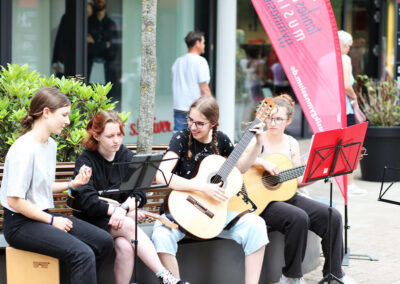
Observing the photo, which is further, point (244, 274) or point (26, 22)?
point (26, 22)

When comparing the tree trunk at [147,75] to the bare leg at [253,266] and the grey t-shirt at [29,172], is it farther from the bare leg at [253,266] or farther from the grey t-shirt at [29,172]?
the grey t-shirt at [29,172]

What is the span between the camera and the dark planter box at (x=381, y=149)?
9773mm

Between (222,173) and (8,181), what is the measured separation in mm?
1439

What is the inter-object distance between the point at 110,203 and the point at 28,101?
1.25 m

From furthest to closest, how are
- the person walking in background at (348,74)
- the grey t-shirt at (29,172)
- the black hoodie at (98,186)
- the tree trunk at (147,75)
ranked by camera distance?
1. the person walking in background at (348,74)
2. the tree trunk at (147,75)
3. the black hoodie at (98,186)
4. the grey t-shirt at (29,172)

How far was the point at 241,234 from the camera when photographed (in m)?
4.83

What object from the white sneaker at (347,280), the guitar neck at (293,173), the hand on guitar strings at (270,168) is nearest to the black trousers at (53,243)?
the hand on guitar strings at (270,168)

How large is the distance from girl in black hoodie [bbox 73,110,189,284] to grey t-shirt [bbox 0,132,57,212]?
0.75ft

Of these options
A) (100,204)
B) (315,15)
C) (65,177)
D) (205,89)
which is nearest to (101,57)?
(205,89)

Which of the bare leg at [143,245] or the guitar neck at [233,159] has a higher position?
the guitar neck at [233,159]

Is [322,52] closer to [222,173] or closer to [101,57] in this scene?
[222,173]

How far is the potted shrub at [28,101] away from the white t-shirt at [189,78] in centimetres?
352

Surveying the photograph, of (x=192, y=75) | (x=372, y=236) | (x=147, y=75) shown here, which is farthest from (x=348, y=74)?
(x=147, y=75)

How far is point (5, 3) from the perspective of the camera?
30.0ft
